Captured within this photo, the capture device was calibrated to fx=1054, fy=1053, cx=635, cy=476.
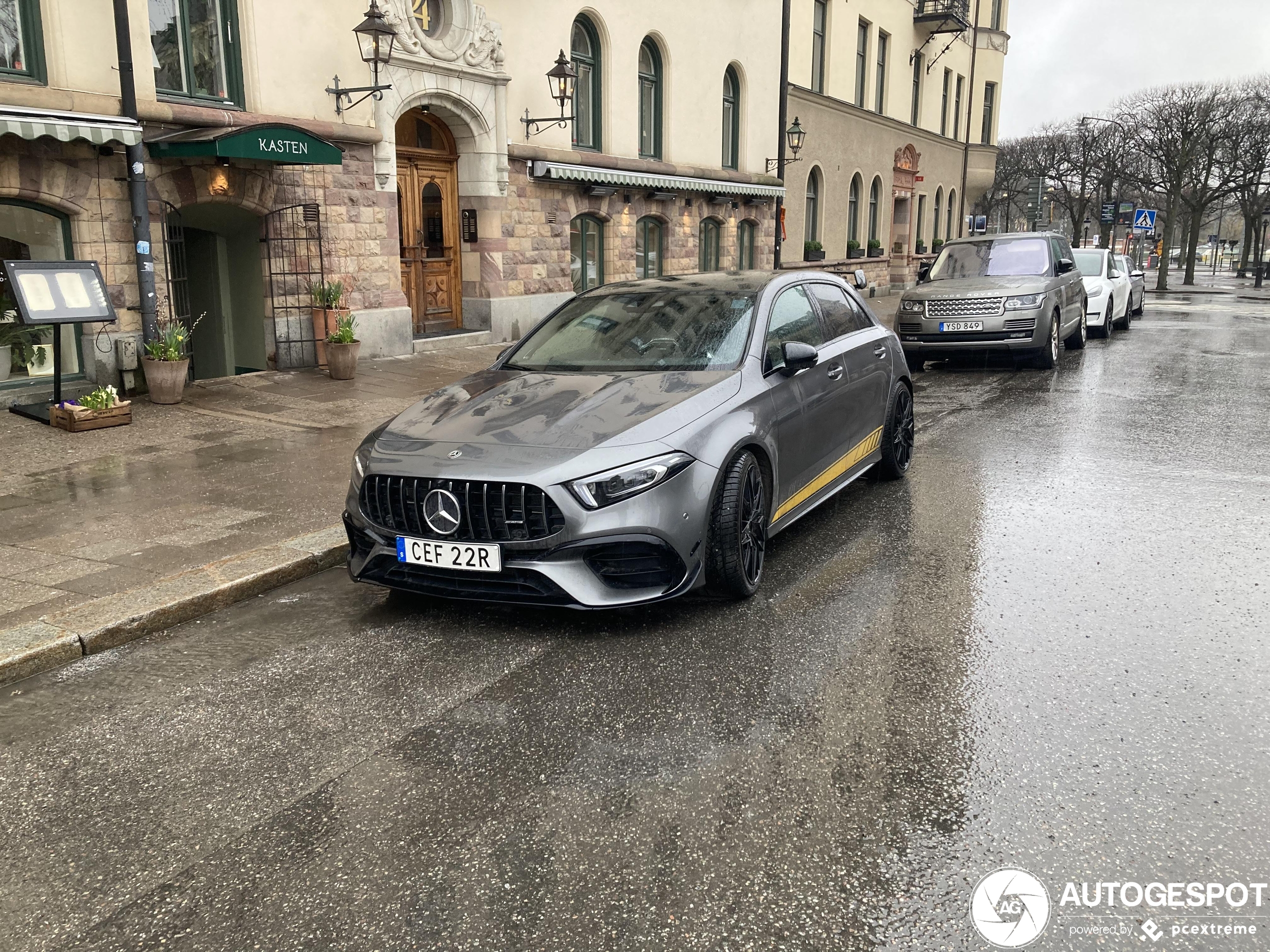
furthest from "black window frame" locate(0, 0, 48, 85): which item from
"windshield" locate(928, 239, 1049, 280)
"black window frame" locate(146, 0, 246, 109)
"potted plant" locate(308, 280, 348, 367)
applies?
"windshield" locate(928, 239, 1049, 280)

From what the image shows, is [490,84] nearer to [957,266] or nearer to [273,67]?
[273,67]

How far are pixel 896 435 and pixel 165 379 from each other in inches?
283

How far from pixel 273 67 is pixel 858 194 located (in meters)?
22.9

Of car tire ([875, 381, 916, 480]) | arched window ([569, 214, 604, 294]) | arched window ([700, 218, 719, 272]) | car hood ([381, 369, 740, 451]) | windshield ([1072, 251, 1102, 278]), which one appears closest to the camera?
car hood ([381, 369, 740, 451])

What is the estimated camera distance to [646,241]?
20828 millimetres

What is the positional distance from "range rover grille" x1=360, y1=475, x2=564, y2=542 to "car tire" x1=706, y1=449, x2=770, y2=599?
2.65 feet

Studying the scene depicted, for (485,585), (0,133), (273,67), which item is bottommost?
(485,585)

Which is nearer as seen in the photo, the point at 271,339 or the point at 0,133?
the point at 0,133

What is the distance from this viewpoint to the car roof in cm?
631

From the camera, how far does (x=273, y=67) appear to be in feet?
41.0

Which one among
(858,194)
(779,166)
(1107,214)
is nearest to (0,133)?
(779,166)

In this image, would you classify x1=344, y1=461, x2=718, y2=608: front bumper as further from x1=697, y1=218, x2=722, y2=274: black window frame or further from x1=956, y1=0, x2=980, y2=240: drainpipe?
x1=956, y1=0, x2=980, y2=240: drainpipe

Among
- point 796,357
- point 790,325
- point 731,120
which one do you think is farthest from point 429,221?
point 796,357

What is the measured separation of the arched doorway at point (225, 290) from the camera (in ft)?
42.7
